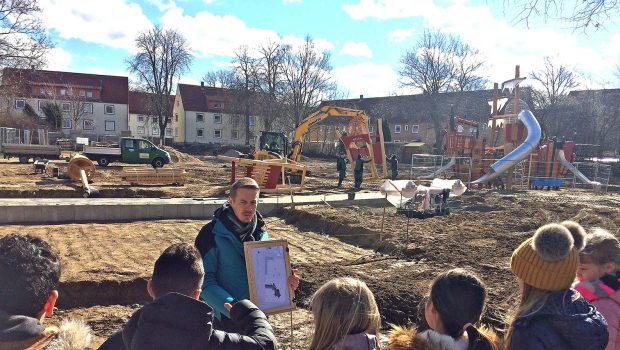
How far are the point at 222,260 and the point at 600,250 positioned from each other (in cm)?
228

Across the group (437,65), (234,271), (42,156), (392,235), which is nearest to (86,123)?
(42,156)

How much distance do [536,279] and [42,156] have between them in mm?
31144

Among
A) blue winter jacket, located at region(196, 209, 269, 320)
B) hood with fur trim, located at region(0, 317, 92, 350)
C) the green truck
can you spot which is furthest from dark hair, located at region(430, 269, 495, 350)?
the green truck

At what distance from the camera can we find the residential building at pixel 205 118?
69.2 metres

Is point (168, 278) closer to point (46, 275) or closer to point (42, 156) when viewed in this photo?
point (46, 275)

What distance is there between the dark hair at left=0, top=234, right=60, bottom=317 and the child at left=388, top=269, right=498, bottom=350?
1.55 m

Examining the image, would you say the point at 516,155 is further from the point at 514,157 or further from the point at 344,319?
the point at 344,319

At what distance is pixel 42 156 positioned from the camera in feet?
91.1

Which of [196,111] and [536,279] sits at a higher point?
[196,111]

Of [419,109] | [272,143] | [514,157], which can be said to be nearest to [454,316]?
[514,157]

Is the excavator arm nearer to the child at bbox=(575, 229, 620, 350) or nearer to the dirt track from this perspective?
the dirt track

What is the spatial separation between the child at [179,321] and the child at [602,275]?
5.96 feet

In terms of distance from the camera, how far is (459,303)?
2039mm

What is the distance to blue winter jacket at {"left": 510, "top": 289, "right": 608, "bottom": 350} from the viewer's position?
6.77ft
